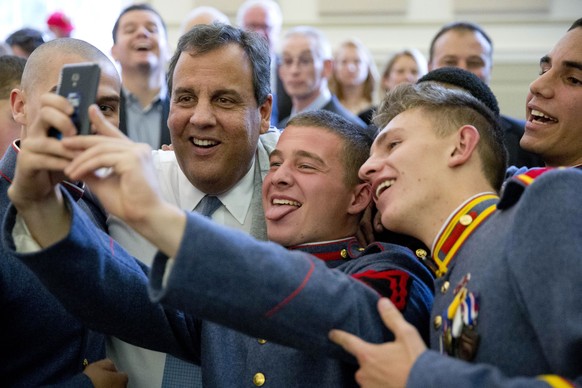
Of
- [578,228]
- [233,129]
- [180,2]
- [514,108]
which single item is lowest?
[514,108]

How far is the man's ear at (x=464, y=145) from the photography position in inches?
76.0

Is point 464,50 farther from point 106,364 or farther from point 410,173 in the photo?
point 106,364

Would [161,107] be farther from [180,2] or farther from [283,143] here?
[180,2]

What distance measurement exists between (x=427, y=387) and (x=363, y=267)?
55 cm

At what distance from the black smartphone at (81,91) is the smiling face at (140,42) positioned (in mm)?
2893

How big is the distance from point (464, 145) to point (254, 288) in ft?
2.07

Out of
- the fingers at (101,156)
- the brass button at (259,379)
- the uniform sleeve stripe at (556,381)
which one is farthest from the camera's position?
the brass button at (259,379)

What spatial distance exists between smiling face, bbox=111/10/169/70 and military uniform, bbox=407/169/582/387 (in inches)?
121

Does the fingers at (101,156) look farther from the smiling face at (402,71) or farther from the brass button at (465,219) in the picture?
the smiling face at (402,71)

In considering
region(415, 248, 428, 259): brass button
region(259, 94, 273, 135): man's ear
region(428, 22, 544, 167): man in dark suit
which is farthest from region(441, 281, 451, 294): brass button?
region(428, 22, 544, 167): man in dark suit

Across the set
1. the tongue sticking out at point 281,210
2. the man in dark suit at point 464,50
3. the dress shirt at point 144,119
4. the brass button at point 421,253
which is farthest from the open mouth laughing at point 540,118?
the dress shirt at point 144,119

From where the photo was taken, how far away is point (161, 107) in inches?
173

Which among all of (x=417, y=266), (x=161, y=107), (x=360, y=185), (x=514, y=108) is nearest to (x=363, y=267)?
(x=417, y=266)

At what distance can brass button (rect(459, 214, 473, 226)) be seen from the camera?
184 cm
